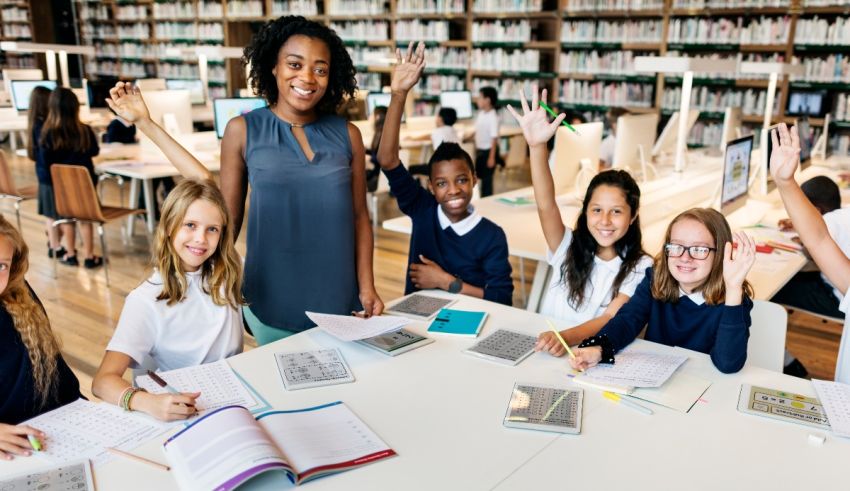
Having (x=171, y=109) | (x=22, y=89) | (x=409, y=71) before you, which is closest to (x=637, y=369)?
(x=409, y=71)

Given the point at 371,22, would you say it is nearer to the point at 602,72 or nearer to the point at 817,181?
the point at 602,72

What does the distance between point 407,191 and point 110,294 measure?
7.97 feet

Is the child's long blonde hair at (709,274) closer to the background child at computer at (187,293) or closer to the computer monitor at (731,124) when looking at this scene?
the background child at computer at (187,293)

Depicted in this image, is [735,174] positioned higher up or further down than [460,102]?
further down

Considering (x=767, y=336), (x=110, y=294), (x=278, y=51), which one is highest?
(x=278, y=51)

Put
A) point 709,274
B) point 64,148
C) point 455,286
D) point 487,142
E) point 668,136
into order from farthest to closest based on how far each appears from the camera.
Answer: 1. point 487,142
2. point 668,136
3. point 64,148
4. point 455,286
5. point 709,274

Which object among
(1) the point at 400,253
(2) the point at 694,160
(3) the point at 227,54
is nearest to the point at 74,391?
(1) the point at 400,253

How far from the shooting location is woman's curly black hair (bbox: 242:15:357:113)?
1.74 m

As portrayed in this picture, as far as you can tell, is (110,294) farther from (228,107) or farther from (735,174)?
(735,174)

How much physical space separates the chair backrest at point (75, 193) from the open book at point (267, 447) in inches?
123

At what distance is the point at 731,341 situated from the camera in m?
1.55

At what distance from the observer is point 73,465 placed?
44.9 inches

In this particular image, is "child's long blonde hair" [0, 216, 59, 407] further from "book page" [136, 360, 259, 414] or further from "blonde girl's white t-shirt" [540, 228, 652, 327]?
"blonde girl's white t-shirt" [540, 228, 652, 327]

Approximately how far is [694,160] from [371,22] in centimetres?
567
